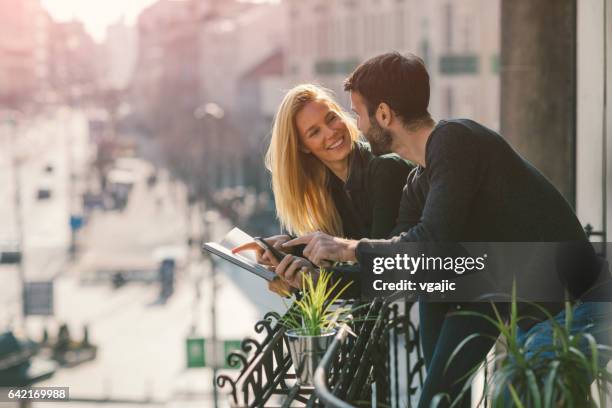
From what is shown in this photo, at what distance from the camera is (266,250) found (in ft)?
11.7

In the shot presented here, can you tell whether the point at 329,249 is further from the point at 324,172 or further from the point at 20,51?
the point at 20,51

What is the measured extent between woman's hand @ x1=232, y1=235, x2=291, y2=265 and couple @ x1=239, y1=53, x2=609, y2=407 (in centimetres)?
1

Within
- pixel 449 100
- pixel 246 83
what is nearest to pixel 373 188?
pixel 449 100

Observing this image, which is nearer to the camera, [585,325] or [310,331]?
[585,325]

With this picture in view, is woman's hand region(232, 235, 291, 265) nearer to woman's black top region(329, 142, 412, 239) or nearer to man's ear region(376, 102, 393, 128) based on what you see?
woman's black top region(329, 142, 412, 239)

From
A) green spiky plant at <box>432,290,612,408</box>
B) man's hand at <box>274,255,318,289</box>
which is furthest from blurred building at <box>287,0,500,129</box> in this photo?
Result: green spiky plant at <box>432,290,612,408</box>

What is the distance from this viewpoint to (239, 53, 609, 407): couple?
291 centimetres

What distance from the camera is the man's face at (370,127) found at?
3.17m

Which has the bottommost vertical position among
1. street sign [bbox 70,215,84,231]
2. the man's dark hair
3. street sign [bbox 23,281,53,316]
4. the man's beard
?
street sign [bbox 23,281,53,316]

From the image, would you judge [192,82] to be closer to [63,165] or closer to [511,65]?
[63,165]

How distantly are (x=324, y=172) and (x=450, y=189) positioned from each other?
3.36ft

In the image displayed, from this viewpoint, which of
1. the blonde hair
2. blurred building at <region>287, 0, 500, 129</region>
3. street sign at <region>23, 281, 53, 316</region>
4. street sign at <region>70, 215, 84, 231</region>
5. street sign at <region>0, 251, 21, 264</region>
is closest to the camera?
the blonde hair

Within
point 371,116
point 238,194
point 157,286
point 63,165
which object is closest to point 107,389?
point 157,286

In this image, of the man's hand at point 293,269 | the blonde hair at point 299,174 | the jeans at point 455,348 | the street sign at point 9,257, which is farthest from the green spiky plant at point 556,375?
the street sign at point 9,257
